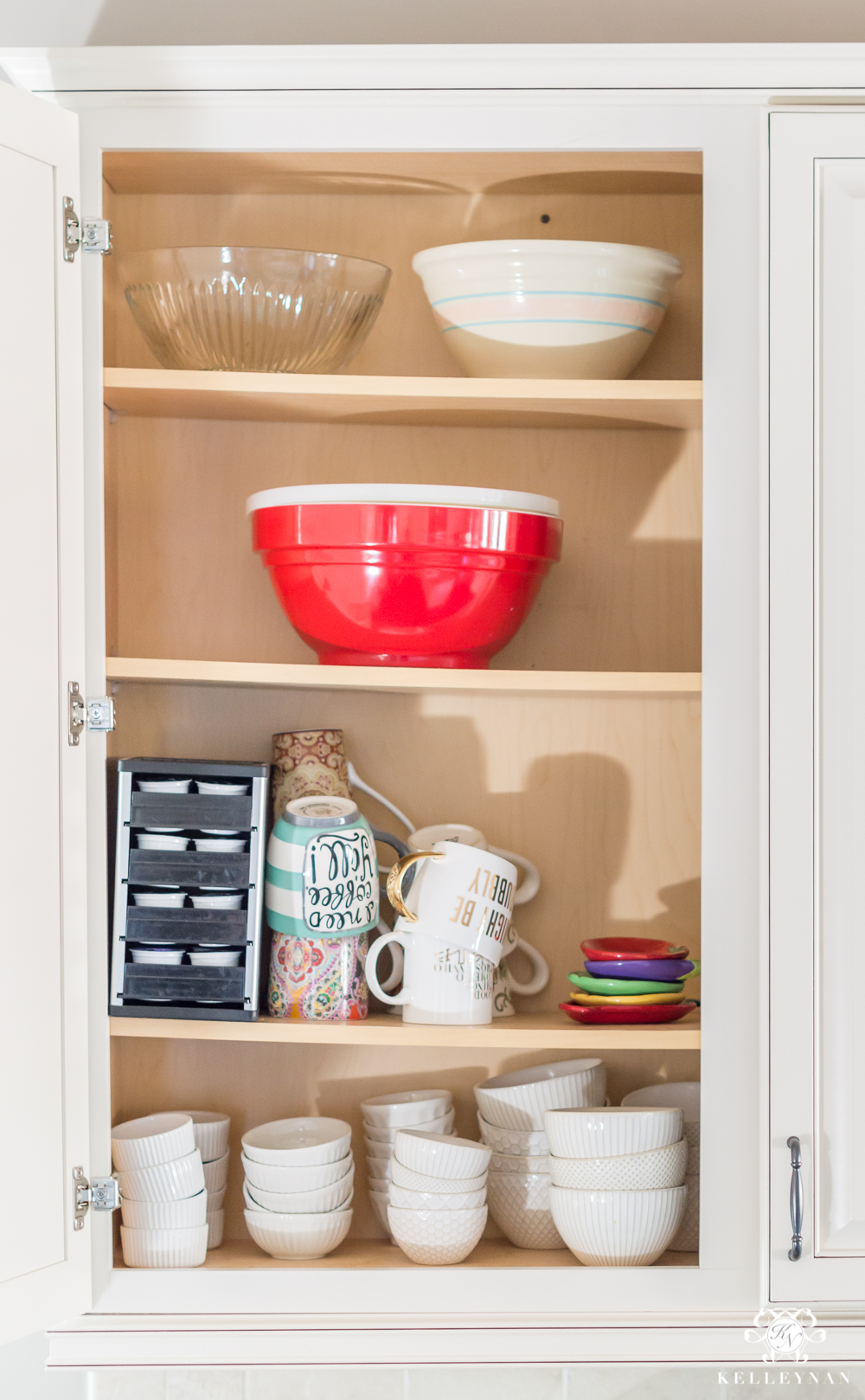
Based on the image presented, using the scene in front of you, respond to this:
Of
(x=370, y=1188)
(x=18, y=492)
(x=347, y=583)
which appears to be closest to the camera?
(x=18, y=492)

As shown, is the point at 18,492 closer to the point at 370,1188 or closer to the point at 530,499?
the point at 530,499

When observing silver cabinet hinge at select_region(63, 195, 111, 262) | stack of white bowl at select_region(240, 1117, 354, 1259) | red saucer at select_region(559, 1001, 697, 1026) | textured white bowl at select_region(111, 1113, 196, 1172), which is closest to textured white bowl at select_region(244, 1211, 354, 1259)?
stack of white bowl at select_region(240, 1117, 354, 1259)

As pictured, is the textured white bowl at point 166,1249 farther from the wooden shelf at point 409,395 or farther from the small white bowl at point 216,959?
the wooden shelf at point 409,395

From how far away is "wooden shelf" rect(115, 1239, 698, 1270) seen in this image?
3.66ft

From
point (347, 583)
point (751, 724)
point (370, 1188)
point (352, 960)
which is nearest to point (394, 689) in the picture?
point (347, 583)

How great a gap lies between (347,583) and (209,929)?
1.22ft

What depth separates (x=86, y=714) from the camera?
1037mm

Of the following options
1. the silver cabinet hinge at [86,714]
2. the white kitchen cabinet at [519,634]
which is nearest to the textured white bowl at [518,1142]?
the white kitchen cabinet at [519,634]

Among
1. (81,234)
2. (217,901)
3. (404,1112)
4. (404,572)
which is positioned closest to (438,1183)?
(404,1112)

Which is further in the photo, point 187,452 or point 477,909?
point 187,452

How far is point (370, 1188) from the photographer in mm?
1266

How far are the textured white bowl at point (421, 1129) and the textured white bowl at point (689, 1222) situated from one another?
254 mm

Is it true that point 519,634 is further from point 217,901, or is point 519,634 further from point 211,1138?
point 211,1138

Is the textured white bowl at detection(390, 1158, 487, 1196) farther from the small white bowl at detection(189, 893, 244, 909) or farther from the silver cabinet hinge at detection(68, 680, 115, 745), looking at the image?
the silver cabinet hinge at detection(68, 680, 115, 745)
